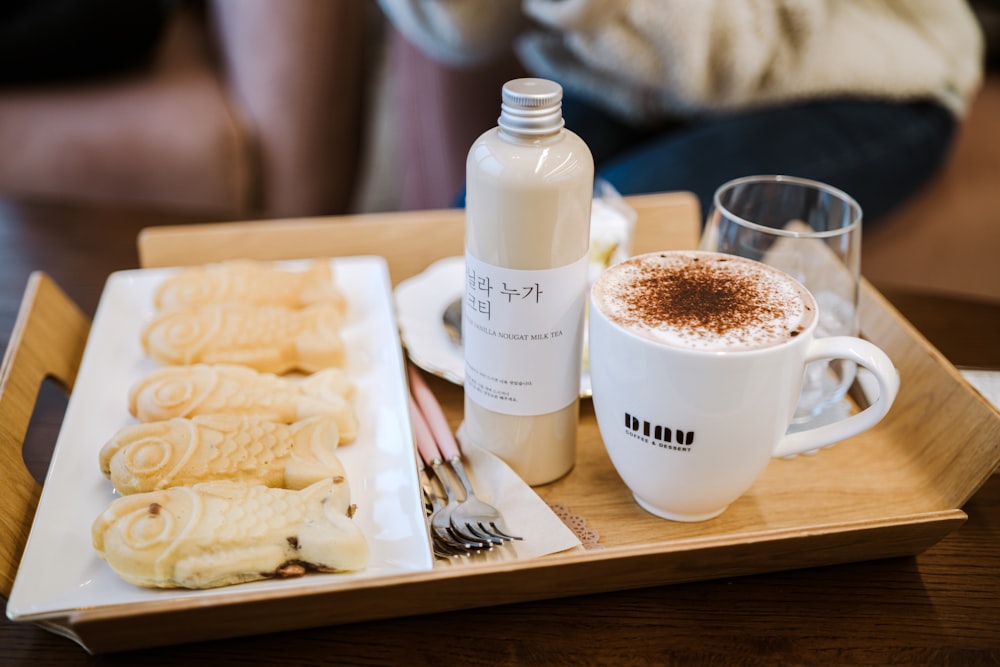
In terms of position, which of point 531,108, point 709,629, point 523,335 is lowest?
A: point 709,629

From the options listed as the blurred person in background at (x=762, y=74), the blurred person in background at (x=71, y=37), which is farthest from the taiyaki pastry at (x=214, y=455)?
the blurred person in background at (x=71, y=37)

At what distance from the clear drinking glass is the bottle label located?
0.59 ft

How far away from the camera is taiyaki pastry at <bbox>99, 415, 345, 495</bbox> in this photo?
21.0 inches

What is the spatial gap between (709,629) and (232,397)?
1.20ft

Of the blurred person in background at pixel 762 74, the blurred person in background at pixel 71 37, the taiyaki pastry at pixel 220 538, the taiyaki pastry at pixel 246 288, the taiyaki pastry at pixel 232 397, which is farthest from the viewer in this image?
the blurred person in background at pixel 71 37

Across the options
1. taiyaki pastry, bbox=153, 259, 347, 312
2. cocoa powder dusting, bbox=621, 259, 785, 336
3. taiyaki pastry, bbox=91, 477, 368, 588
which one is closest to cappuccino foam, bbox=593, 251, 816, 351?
cocoa powder dusting, bbox=621, 259, 785, 336

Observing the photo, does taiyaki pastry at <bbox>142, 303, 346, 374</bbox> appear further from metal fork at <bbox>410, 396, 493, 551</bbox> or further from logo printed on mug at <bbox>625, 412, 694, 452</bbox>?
logo printed on mug at <bbox>625, 412, 694, 452</bbox>

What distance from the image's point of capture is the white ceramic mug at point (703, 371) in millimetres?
482

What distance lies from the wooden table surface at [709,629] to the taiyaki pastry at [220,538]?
0.14ft

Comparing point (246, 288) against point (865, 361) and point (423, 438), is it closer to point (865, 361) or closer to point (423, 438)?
point (423, 438)

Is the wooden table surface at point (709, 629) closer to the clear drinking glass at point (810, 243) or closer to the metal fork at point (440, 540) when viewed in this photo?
the metal fork at point (440, 540)

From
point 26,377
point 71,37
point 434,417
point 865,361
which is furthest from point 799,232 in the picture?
point 71,37

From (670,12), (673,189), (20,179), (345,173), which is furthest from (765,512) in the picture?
(20,179)

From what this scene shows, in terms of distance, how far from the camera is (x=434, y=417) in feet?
2.13
